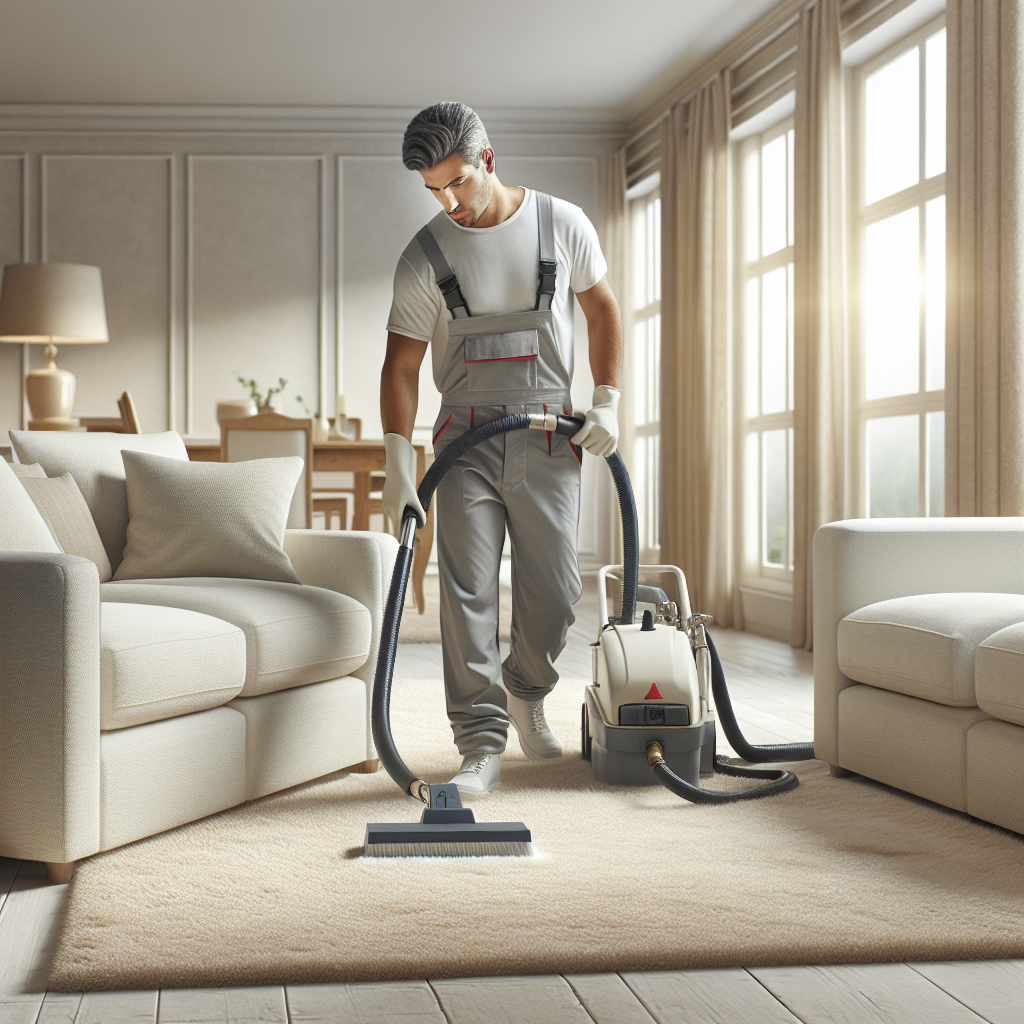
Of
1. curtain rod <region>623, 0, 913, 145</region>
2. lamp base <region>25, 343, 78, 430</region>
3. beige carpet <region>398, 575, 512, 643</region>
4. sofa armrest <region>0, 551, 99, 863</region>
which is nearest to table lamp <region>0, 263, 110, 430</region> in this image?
lamp base <region>25, 343, 78, 430</region>

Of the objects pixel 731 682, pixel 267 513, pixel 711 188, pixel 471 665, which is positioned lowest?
pixel 731 682

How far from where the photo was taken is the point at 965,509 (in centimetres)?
319

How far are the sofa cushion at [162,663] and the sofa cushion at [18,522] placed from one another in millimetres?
206

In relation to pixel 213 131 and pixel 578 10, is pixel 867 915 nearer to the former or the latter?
pixel 578 10

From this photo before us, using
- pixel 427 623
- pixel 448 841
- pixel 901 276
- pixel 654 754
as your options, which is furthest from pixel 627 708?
pixel 427 623

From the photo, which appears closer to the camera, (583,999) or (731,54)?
(583,999)

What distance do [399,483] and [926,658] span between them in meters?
1.03

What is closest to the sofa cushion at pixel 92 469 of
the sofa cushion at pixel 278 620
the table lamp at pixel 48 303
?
the sofa cushion at pixel 278 620

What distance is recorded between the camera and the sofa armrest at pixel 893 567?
7.31 ft

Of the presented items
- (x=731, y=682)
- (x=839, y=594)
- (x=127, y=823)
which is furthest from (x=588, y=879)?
(x=731, y=682)

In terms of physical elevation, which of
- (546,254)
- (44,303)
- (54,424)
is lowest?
(54,424)

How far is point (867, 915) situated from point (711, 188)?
4.25 meters

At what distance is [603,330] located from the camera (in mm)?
2363

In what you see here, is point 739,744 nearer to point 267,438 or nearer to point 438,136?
point 438,136
